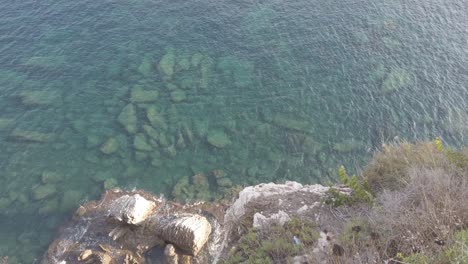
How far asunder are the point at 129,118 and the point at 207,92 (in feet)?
19.5

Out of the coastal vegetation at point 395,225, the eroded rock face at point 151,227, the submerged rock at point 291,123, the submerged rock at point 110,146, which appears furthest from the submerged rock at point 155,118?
the coastal vegetation at point 395,225

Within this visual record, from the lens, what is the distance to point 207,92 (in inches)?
1185

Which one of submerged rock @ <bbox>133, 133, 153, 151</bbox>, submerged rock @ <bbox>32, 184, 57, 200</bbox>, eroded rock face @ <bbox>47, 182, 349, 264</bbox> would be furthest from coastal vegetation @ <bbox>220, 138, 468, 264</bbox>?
submerged rock @ <bbox>32, 184, 57, 200</bbox>

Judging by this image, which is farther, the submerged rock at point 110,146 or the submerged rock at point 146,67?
the submerged rock at point 146,67

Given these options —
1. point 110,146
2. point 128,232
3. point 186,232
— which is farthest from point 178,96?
A: point 186,232

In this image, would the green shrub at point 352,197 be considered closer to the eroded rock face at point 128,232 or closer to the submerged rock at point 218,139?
the eroded rock face at point 128,232

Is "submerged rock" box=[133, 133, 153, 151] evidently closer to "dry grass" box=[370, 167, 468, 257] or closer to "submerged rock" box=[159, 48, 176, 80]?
"submerged rock" box=[159, 48, 176, 80]

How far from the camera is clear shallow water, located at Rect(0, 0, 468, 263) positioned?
25.0 m

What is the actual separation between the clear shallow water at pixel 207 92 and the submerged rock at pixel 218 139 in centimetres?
8

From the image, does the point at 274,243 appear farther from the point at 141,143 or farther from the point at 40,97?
the point at 40,97

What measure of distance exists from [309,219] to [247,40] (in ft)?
72.5

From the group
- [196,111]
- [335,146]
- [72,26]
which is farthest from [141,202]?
[72,26]

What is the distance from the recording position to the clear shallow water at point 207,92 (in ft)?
82.1

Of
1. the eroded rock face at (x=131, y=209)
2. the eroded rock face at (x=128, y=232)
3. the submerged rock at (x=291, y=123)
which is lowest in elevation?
the eroded rock face at (x=128, y=232)
